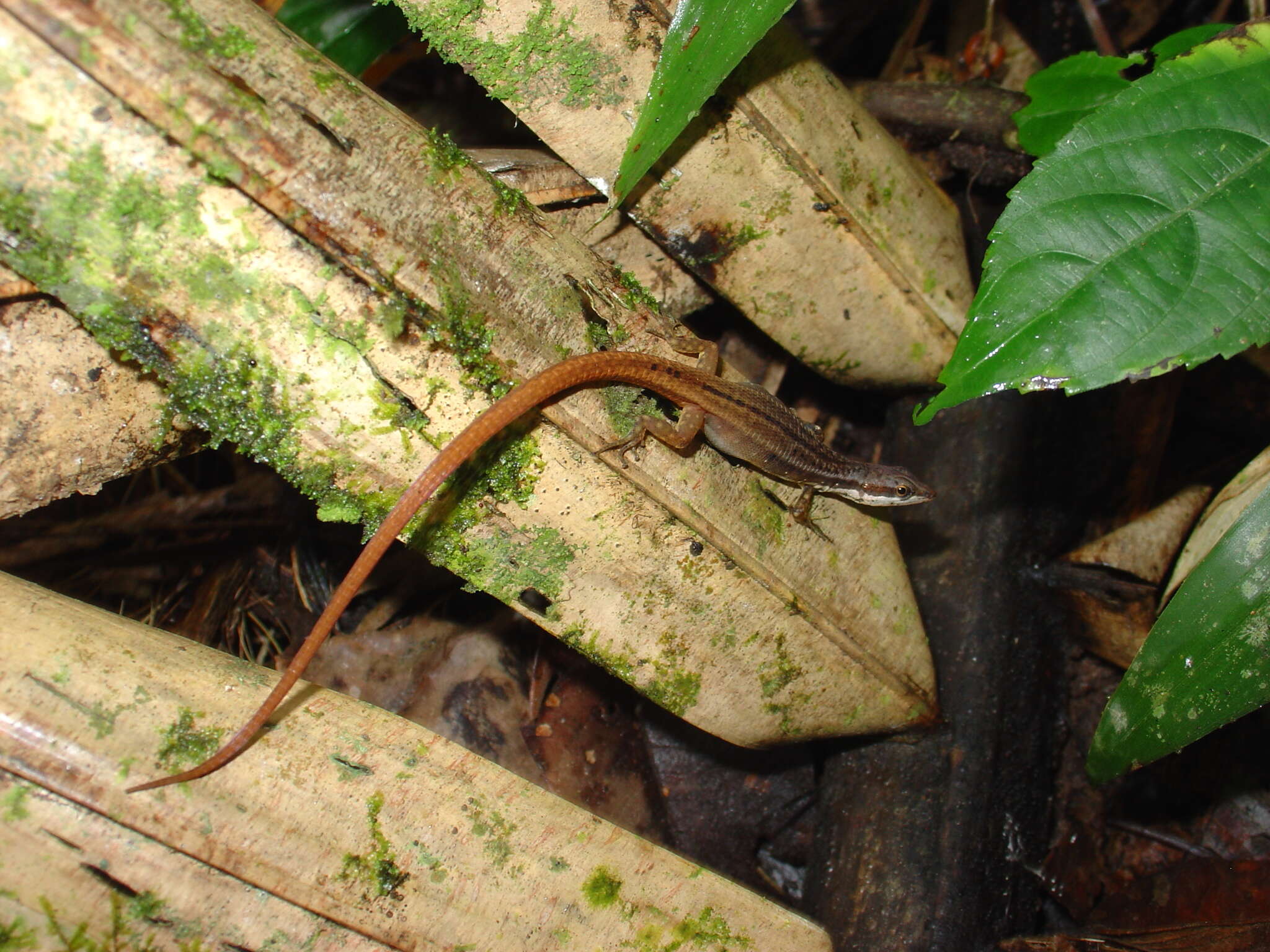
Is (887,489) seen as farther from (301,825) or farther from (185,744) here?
(185,744)

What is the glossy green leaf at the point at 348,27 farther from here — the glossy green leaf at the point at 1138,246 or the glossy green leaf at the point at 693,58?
the glossy green leaf at the point at 1138,246

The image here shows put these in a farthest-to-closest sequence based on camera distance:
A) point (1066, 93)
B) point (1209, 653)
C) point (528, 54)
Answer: point (1066, 93) → point (528, 54) → point (1209, 653)

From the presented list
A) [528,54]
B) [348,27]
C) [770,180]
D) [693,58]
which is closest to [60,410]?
[528,54]

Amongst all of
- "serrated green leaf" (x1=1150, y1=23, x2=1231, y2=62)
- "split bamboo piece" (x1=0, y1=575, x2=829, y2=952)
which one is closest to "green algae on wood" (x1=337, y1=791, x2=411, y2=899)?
"split bamboo piece" (x1=0, y1=575, x2=829, y2=952)

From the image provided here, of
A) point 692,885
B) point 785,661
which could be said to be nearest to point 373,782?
point 692,885

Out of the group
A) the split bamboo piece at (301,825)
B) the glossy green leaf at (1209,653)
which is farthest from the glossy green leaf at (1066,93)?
the split bamboo piece at (301,825)

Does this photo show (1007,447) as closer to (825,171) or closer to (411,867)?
(825,171)

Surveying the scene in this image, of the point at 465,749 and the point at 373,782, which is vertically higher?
the point at 465,749
